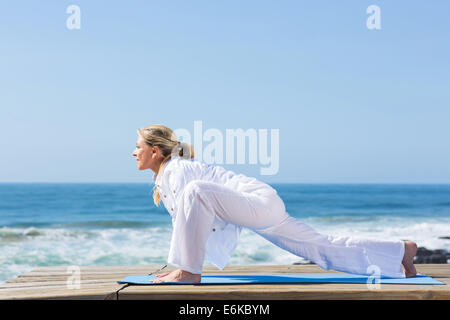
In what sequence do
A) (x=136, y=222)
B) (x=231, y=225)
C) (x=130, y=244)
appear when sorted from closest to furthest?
(x=231, y=225) → (x=130, y=244) → (x=136, y=222)

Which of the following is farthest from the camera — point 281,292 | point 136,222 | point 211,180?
point 136,222

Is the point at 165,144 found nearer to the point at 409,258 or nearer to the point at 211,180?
the point at 211,180

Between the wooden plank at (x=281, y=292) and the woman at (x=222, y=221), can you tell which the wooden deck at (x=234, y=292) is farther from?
the woman at (x=222, y=221)

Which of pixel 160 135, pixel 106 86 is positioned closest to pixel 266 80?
pixel 106 86

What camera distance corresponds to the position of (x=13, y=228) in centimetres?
1639

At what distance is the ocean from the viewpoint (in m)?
10.8

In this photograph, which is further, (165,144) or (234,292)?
(165,144)

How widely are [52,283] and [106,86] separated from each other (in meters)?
22.9

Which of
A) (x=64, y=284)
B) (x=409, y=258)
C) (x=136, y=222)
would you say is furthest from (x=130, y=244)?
(x=409, y=258)

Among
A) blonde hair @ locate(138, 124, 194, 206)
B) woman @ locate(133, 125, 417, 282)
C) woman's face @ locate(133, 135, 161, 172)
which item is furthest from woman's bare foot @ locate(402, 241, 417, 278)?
woman's face @ locate(133, 135, 161, 172)

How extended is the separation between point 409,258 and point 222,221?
102 centimetres

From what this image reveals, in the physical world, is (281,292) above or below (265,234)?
below

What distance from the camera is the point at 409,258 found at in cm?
306

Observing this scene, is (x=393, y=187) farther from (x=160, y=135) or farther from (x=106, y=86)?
(x=160, y=135)
